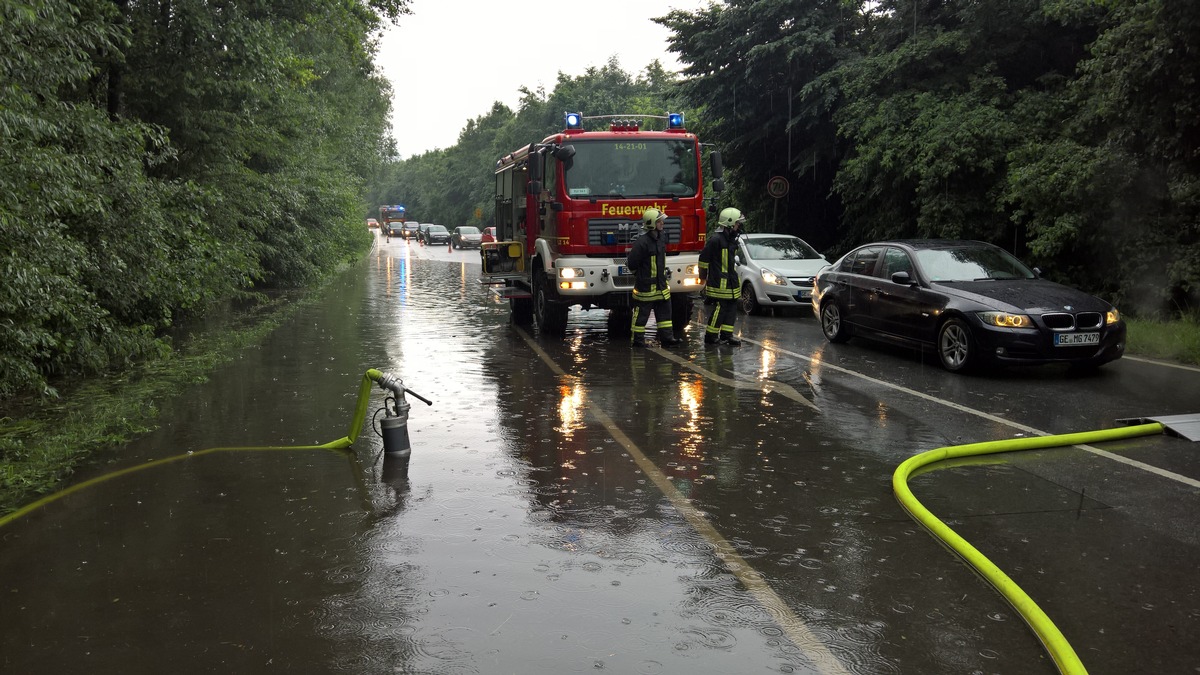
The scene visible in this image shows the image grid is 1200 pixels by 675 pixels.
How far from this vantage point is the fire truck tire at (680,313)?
15.0 meters

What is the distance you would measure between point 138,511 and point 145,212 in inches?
304

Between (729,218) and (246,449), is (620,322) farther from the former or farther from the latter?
(246,449)

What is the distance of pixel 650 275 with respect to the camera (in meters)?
13.4

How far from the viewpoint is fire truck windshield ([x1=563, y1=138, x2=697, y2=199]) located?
14.4 m

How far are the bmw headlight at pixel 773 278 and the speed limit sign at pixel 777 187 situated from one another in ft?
31.1

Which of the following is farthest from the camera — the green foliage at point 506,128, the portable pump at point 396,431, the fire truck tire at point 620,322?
the green foliage at point 506,128

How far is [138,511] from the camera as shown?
5.97 metres

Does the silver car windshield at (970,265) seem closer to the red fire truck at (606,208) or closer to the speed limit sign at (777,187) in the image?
the red fire truck at (606,208)

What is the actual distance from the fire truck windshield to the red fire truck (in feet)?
0.05

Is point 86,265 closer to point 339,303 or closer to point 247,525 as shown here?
point 247,525

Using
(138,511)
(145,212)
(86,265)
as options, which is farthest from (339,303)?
(138,511)

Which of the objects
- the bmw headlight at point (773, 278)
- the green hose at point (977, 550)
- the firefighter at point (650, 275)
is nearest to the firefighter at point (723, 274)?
the firefighter at point (650, 275)

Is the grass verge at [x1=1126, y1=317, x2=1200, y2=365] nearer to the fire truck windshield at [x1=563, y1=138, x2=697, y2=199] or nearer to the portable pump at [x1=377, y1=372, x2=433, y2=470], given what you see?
the fire truck windshield at [x1=563, y1=138, x2=697, y2=199]

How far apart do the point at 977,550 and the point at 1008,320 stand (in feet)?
20.3
